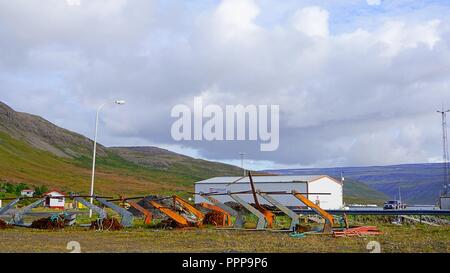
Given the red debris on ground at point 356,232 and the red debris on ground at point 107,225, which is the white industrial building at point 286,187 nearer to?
the red debris on ground at point 107,225

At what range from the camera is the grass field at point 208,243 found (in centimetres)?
1916

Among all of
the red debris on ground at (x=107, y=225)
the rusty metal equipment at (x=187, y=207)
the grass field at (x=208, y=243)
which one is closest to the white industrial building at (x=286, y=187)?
the rusty metal equipment at (x=187, y=207)

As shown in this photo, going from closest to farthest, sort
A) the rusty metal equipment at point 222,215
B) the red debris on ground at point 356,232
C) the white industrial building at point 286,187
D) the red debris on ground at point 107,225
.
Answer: the red debris on ground at point 356,232, the red debris on ground at point 107,225, the rusty metal equipment at point 222,215, the white industrial building at point 286,187

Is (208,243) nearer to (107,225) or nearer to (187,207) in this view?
(107,225)

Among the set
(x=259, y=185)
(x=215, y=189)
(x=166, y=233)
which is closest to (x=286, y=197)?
(x=259, y=185)

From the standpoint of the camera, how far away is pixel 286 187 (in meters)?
75.3

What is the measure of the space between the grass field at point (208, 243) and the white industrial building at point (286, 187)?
46906 millimetres

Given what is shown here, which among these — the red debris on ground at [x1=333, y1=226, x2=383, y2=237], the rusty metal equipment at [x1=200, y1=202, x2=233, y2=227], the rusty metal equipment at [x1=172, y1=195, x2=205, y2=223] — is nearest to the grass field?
the red debris on ground at [x1=333, y1=226, x2=383, y2=237]

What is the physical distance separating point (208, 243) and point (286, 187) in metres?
54.0

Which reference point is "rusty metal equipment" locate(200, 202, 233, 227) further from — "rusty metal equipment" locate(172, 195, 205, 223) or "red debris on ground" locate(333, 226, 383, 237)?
"red debris on ground" locate(333, 226, 383, 237)

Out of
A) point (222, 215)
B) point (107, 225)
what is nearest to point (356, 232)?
point (222, 215)
